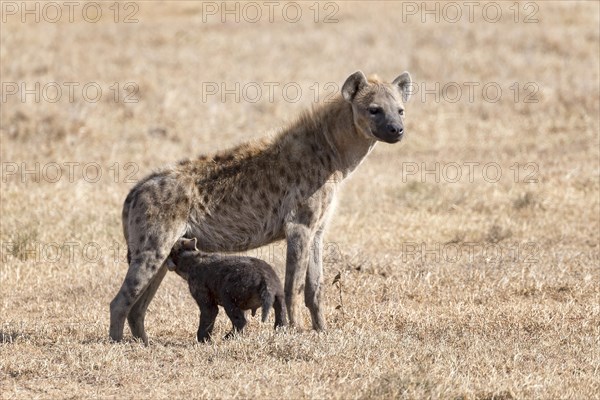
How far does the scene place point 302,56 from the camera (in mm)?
22203

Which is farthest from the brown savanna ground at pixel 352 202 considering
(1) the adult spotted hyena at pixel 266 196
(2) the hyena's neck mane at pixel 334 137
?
(2) the hyena's neck mane at pixel 334 137

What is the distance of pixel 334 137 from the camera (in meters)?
8.22

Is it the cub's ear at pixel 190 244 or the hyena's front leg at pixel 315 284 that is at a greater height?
the cub's ear at pixel 190 244

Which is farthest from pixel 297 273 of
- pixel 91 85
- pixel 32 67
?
pixel 32 67

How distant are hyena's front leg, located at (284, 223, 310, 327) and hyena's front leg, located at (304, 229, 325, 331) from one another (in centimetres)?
32

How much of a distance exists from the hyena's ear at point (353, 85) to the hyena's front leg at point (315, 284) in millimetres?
1041

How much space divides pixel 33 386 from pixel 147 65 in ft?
49.6

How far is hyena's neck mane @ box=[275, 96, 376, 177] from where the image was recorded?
8.19 m

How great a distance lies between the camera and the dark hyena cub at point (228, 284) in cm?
726
